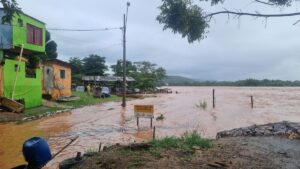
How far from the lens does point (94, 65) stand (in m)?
62.7

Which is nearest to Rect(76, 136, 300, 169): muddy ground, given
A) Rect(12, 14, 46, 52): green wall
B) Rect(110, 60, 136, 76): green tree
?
Result: Rect(12, 14, 46, 52): green wall

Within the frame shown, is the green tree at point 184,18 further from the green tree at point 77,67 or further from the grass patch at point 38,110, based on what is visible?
the green tree at point 77,67

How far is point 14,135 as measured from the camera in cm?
1648

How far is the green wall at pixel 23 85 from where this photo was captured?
907 inches

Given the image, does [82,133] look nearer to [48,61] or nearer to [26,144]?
[26,144]

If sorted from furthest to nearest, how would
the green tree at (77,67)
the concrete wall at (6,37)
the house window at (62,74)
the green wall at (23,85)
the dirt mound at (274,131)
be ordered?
the green tree at (77,67) → the house window at (62,74) → the concrete wall at (6,37) → the green wall at (23,85) → the dirt mound at (274,131)

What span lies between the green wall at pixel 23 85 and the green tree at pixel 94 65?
34.2 metres

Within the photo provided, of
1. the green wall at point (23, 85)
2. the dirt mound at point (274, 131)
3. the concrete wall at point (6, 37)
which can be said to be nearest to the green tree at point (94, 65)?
the green wall at point (23, 85)

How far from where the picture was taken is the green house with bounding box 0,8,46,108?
2317cm

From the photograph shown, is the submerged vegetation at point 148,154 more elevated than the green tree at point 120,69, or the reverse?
the green tree at point 120,69

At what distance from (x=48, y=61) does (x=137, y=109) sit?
1741 cm

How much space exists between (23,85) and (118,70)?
46.2 m

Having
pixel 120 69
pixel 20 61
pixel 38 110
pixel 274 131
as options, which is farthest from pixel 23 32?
pixel 120 69

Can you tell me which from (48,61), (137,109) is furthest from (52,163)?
(48,61)
